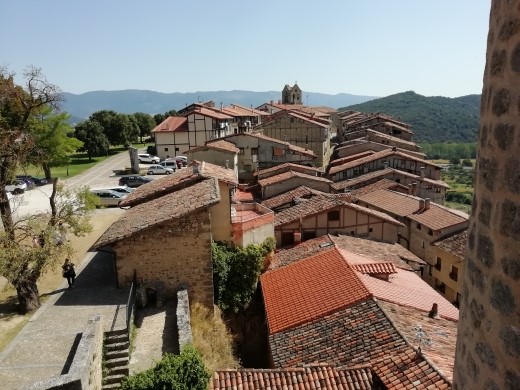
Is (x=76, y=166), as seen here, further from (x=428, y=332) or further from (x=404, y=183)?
(x=428, y=332)

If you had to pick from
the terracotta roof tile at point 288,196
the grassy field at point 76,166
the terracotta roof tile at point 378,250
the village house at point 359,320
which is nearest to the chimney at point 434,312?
the village house at point 359,320

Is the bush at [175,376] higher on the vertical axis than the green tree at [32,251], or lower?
lower

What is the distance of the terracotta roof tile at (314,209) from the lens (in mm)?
24422

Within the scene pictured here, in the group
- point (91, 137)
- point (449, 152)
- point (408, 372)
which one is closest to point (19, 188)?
point (91, 137)

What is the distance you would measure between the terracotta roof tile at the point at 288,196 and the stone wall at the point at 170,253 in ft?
44.3

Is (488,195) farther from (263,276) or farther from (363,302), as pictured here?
(263,276)

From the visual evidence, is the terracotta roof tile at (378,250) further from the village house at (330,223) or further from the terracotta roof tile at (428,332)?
the terracotta roof tile at (428,332)

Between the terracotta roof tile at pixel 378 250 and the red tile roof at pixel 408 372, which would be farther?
the terracotta roof tile at pixel 378 250

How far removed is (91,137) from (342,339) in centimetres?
4891

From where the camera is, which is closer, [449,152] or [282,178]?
[282,178]

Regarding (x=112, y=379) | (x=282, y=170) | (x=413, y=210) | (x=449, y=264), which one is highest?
(x=282, y=170)

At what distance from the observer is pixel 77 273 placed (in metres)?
17.1

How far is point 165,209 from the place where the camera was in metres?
16.0

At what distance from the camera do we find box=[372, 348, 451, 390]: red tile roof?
11125mm
